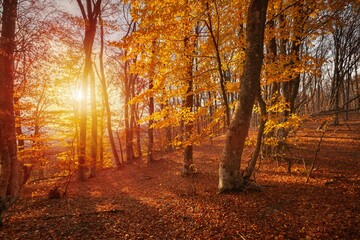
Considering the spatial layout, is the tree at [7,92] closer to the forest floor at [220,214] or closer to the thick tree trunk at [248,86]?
the forest floor at [220,214]

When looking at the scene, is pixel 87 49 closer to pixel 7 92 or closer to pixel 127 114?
pixel 7 92

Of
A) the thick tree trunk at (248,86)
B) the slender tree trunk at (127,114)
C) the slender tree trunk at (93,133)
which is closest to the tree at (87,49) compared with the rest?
the slender tree trunk at (93,133)

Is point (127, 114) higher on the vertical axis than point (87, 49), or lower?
lower

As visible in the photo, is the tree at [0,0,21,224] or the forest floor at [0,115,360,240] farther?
the tree at [0,0,21,224]

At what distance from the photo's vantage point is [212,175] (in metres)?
10.3

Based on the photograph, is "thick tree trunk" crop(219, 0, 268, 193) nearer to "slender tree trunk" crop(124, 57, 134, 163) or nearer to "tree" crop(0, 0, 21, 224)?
"tree" crop(0, 0, 21, 224)

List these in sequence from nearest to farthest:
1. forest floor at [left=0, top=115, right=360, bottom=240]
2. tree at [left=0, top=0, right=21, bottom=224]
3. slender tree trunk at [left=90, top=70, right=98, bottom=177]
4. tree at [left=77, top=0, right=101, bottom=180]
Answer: forest floor at [left=0, top=115, right=360, bottom=240]
tree at [left=0, top=0, right=21, bottom=224]
tree at [left=77, top=0, right=101, bottom=180]
slender tree trunk at [left=90, top=70, right=98, bottom=177]

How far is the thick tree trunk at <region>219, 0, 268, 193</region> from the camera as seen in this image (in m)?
5.34

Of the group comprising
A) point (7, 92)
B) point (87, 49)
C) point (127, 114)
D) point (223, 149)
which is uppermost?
point (87, 49)

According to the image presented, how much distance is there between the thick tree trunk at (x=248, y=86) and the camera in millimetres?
5340

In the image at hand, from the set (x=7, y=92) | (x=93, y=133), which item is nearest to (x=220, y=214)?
(x=7, y=92)

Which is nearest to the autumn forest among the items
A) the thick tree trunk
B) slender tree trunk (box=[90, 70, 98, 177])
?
the thick tree trunk

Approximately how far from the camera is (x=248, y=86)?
18.0ft

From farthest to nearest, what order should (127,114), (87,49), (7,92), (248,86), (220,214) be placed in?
(127,114), (87,49), (7,92), (248,86), (220,214)
